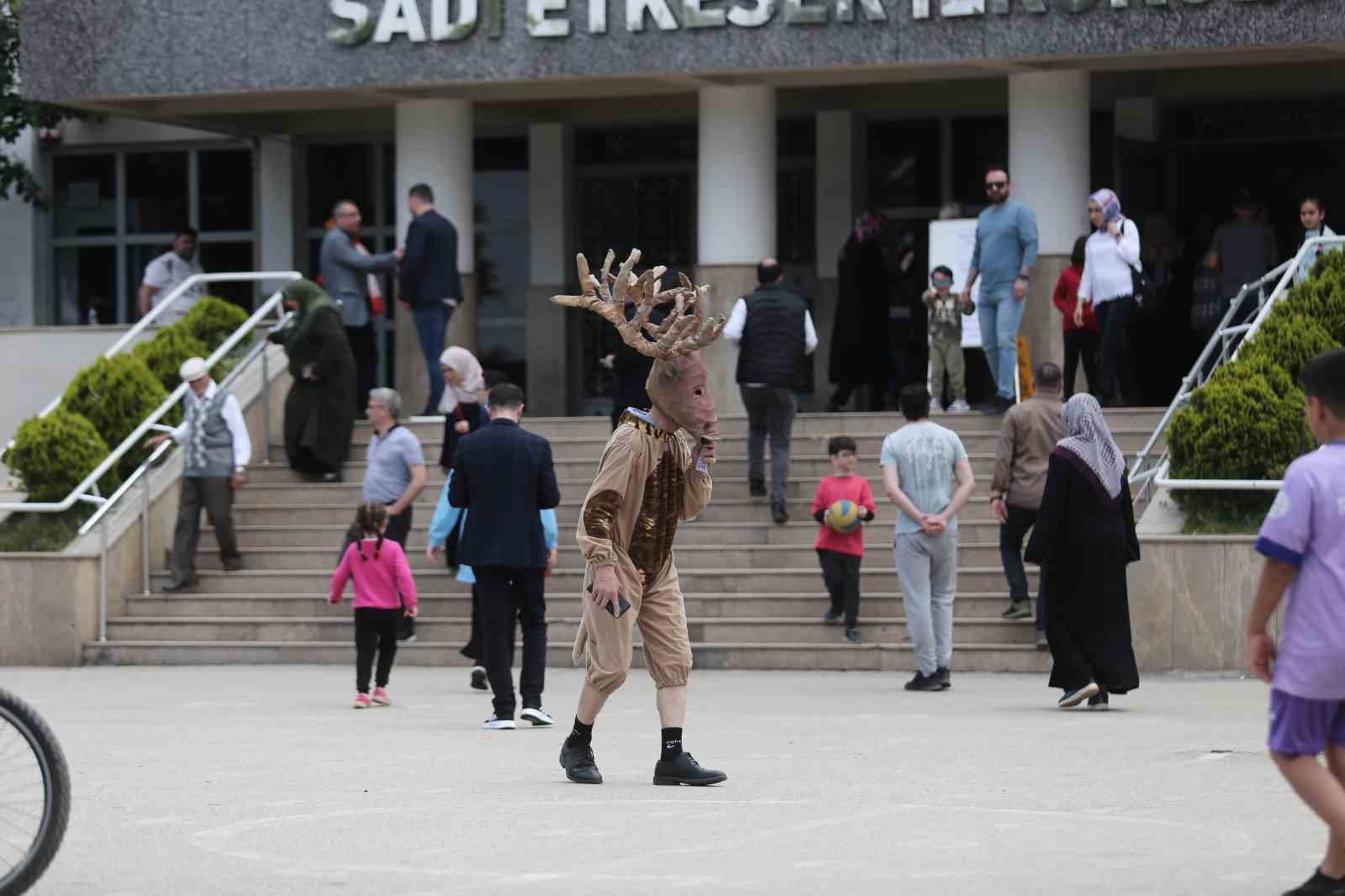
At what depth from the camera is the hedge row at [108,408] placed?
1856cm

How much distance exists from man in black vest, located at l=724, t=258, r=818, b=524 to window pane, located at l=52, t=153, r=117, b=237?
12.6 metres

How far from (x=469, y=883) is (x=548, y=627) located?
9.52 m

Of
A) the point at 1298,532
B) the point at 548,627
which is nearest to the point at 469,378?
the point at 548,627

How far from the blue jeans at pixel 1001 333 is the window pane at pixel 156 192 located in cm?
1222

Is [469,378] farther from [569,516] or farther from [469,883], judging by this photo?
[469,883]

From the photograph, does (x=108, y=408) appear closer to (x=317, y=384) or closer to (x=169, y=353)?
(x=169, y=353)

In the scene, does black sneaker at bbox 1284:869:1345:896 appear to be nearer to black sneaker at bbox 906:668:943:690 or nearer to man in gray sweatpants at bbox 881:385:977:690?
man in gray sweatpants at bbox 881:385:977:690

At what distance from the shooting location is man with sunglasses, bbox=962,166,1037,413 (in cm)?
1842

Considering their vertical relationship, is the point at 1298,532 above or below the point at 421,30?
below

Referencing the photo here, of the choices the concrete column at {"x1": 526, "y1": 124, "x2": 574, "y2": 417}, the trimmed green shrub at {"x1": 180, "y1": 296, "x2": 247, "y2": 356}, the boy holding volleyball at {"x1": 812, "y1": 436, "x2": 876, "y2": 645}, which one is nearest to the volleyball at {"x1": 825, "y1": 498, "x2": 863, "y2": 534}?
the boy holding volleyball at {"x1": 812, "y1": 436, "x2": 876, "y2": 645}

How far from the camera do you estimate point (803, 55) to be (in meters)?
20.7

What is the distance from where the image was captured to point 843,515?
1548 cm

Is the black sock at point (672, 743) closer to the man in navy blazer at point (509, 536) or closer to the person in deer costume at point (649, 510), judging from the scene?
the person in deer costume at point (649, 510)

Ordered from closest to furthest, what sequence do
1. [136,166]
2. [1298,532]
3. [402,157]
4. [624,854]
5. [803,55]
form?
[1298,532] → [624,854] → [803,55] → [402,157] → [136,166]
